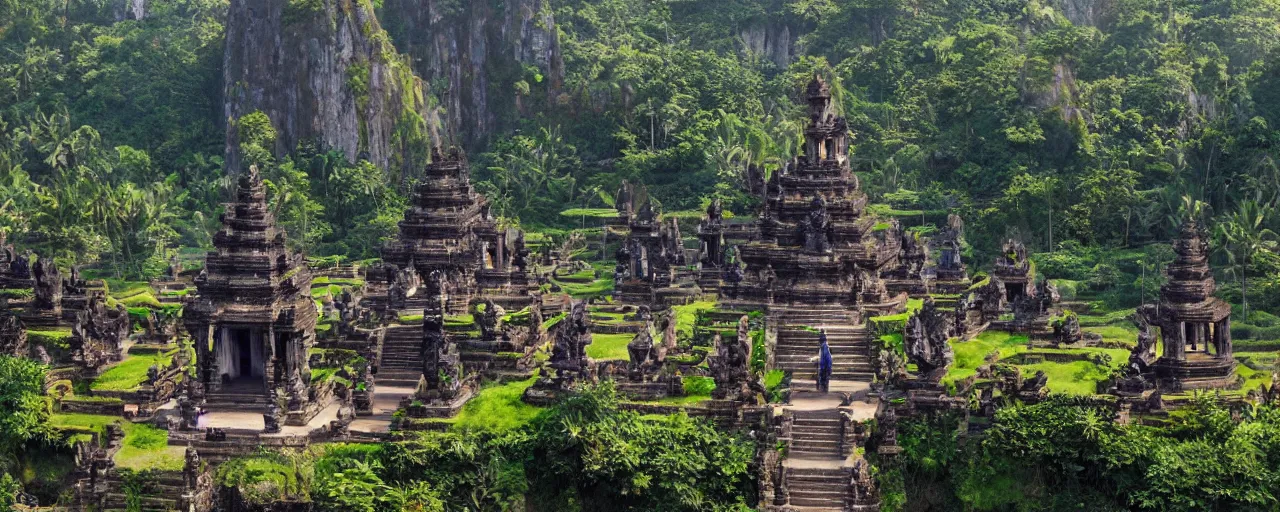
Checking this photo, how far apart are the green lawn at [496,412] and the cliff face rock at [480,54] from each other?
70.9m

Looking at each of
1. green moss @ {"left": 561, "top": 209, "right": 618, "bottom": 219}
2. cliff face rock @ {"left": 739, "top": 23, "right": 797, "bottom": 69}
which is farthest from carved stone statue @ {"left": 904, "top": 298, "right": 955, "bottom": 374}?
cliff face rock @ {"left": 739, "top": 23, "right": 797, "bottom": 69}

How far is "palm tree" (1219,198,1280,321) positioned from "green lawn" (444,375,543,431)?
94.6 feet

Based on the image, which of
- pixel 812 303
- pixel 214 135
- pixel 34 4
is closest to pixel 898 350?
pixel 812 303

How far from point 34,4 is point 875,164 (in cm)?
6098

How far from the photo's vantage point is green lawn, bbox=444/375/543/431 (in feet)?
174

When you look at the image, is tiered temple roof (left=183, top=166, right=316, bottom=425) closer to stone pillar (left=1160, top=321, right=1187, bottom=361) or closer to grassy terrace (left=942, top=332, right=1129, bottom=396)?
grassy terrace (left=942, top=332, right=1129, bottom=396)

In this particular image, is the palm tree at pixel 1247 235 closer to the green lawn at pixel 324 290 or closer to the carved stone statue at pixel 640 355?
the carved stone statue at pixel 640 355

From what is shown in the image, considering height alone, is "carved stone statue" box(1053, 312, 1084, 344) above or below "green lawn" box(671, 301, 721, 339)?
below

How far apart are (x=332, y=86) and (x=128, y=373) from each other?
2346 inches

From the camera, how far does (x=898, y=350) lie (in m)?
57.8

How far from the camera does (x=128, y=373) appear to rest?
2463 inches

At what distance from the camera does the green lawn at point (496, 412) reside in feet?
174

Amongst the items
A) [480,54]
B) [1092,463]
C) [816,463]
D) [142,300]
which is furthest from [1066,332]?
[480,54]

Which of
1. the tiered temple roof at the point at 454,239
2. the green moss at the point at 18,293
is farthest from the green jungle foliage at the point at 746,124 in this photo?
the green moss at the point at 18,293
